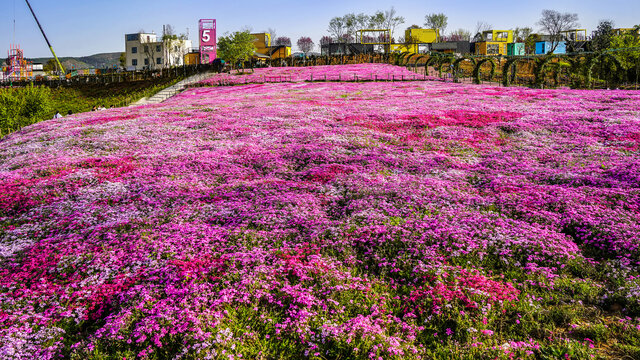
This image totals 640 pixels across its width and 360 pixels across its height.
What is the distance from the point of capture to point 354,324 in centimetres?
600

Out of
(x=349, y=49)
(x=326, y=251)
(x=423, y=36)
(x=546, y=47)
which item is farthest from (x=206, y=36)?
(x=546, y=47)

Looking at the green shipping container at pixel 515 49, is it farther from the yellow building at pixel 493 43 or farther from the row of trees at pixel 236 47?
the row of trees at pixel 236 47

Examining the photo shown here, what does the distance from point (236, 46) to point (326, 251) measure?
7253 cm

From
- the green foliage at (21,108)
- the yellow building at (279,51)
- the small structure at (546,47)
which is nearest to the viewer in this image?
the green foliage at (21,108)

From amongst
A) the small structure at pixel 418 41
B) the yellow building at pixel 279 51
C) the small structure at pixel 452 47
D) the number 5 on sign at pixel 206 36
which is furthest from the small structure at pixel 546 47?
the number 5 on sign at pixel 206 36

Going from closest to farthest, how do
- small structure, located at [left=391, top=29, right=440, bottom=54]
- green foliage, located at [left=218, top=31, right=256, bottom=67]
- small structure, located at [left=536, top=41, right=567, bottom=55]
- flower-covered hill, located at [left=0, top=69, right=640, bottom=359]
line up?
1. flower-covered hill, located at [left=0, top=69, right=640, bottom=359]
2. green foliage, located at [left=218, top=31, right=256, bottom=67]
3. small structure, located at [left=536, top=41, right=567, bottom=55]
4. small structure, located at [left=391, top=29, right=440, bottom=54]

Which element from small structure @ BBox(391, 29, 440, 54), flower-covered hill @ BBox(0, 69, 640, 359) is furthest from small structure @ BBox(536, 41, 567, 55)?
flower-covered hill @ BBox(0, 69, 640, 359)

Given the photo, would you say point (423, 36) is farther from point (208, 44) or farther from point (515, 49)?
point (208, 44)

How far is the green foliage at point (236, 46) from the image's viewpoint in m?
73.4

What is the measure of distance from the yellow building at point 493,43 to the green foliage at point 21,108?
10193 cm

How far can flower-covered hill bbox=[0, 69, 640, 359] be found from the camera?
228 inches

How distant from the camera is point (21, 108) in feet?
126

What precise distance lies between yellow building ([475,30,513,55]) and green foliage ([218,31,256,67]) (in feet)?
218

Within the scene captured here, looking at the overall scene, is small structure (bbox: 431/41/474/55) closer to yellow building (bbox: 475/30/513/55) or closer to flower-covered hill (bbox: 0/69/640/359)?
yellow building (bbox: 475/30/513/55)
